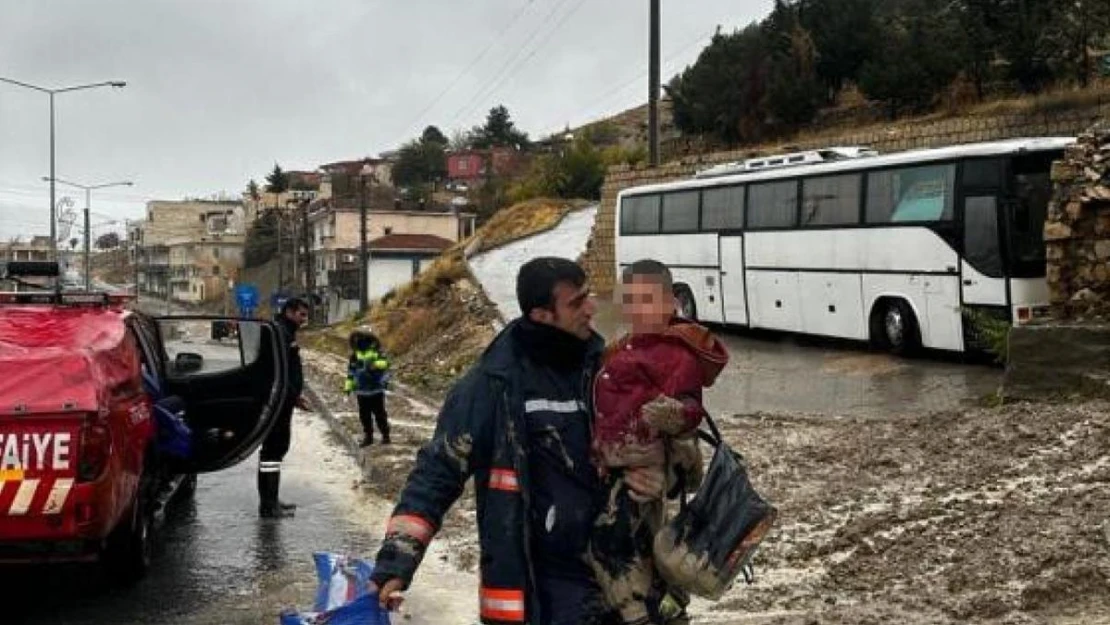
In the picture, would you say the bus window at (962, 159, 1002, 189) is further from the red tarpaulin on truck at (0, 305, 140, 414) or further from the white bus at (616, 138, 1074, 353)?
the red tarpaulin on truck at (0, 305, 140, 414)

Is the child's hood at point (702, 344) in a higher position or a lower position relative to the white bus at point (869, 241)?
lower

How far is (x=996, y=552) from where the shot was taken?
250 inches

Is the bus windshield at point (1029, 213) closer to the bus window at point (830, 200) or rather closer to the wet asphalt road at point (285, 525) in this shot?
the wet asphalt road at point (285, 525)

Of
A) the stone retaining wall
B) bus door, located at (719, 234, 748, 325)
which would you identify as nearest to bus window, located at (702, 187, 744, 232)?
bus door, located at (719, 234, 748, 325)

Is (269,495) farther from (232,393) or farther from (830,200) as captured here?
(830,200)

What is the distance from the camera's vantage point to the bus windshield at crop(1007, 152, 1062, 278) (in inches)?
575

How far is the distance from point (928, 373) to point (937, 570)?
9339 mm

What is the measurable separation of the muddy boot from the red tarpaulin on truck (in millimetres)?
2194

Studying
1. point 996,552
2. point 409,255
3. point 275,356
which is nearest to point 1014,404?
point 996,552

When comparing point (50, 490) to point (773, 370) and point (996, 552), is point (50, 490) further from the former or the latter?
point (773, 370)

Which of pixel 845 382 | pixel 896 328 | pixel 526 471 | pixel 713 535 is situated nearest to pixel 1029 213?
pixel 896 328

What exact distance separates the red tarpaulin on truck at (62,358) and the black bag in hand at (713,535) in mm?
3746

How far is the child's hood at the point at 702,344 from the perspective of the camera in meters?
3.39

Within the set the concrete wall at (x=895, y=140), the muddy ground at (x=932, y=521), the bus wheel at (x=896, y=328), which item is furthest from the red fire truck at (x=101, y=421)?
the concrete wall at (x=895, y=140)
